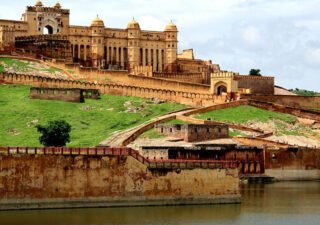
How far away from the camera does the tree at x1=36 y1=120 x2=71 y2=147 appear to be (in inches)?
2625

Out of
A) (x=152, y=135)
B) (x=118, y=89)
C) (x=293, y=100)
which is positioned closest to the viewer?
(x=152, y=135)

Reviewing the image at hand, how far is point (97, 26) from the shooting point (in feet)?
332

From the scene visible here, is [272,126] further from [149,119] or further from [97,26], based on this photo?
[97,26]

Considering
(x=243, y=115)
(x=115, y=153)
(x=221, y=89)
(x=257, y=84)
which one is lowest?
(x=115, y=153)

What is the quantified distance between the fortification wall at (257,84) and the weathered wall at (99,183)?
1904 inches

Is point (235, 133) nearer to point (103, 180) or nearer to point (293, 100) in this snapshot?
point (293, 100)

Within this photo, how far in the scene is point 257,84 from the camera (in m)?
101

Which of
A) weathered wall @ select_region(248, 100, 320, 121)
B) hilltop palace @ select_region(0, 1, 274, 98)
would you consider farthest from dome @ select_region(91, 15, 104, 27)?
weathered wall @ select_region(248, 100, 320, 121)

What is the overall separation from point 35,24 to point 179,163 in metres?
54.4

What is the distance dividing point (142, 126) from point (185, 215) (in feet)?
89.9

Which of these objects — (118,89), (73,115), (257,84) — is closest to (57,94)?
(73,115)

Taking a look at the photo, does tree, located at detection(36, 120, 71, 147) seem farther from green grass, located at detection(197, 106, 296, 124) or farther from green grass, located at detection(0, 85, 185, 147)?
green grass, located at detection(197, 106, 296, 124)

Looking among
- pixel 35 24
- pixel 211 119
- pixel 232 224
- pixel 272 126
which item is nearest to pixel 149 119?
pixel 211 119

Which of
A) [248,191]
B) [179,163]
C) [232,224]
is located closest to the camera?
[232,224]
